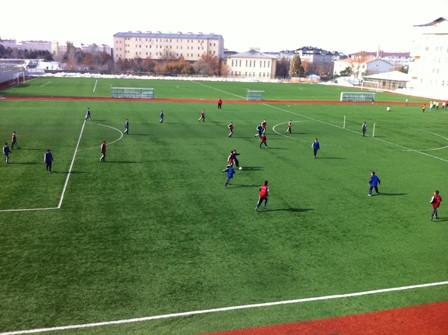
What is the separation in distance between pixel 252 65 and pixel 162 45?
170ft

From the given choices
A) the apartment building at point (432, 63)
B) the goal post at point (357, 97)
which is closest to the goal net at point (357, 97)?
the goal post at point (357, 97)

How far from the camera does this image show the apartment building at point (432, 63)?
305 feet

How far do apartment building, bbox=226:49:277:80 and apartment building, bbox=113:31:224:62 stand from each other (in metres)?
28.0

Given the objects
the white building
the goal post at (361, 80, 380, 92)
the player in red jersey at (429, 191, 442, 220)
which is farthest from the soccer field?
the white building

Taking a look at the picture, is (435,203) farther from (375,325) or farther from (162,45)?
(162,45)

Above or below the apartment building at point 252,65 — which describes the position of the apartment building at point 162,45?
above

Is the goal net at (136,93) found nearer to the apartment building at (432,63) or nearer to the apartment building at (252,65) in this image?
the apartment building at (432,63)

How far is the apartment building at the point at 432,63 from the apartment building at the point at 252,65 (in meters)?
67.1

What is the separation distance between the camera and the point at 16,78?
3652 inches

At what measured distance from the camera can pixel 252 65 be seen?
547 feet

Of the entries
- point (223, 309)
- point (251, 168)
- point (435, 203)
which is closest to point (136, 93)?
point (251, 168)

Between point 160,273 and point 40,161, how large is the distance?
16.8 m

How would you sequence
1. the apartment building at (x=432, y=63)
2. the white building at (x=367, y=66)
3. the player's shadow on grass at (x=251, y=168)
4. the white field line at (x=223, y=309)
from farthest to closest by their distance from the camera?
the white building at (x=367, y=66)
the apartment building at (x=432, y=63)
the player's shadow on grass at (x=251, y=168)
the white field line at (x=223, y=309)

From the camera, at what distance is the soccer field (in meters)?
11.6
